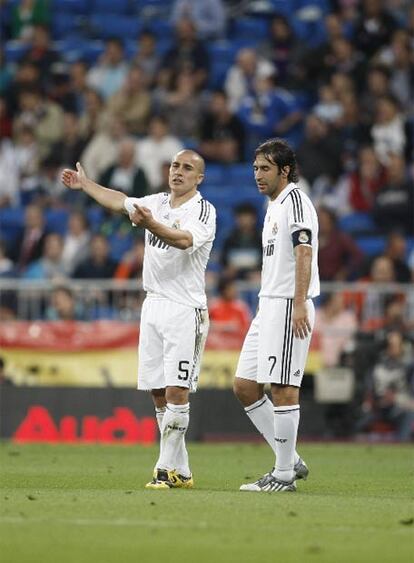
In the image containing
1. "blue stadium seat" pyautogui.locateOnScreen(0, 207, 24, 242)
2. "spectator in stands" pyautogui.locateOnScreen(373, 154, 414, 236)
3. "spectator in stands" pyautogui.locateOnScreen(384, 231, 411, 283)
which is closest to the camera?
"spectator in stands" pyautogui.locateOnScreen(384, 231, 411, 283)

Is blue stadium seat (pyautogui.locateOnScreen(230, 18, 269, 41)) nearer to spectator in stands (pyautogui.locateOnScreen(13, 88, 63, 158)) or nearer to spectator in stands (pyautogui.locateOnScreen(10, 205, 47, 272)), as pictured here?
spectator in stands (pyautogui.locateOnScreen(13, 88, 63, 158))

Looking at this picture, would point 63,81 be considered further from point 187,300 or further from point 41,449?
point 187,300

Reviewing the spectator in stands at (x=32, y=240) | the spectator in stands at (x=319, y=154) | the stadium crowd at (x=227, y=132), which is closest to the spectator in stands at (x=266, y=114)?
the stadium crowd at (x=227, y=132)

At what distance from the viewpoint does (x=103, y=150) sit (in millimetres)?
24375

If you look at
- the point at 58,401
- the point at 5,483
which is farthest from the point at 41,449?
the point at 5,483

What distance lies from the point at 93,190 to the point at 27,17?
16.7 m

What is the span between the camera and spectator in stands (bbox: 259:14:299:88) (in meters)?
25.7

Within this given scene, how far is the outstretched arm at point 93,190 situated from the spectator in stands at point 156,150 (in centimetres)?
1176

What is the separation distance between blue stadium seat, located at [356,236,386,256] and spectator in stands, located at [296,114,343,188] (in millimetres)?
1269

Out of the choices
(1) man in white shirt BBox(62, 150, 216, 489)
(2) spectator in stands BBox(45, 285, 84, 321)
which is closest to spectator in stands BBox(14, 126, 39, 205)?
(2) spectator in stands BBox(45, 285, 84, 321)

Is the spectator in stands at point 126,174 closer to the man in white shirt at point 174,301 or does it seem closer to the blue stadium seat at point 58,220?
the blue stadium seat at point 58,220

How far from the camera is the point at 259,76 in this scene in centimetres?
2497

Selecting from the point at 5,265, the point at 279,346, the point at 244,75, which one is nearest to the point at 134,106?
the point at 244,75

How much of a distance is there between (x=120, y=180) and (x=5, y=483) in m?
12.0
